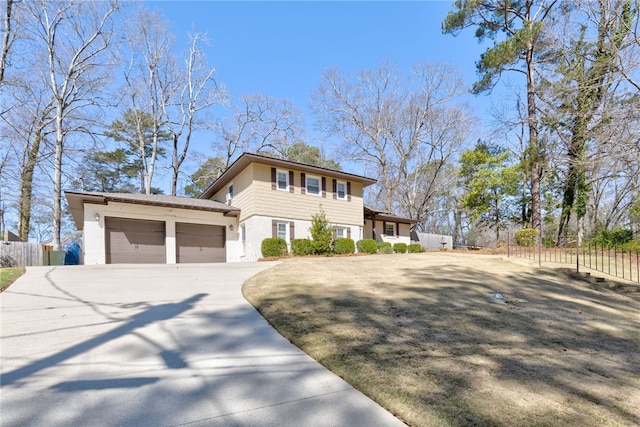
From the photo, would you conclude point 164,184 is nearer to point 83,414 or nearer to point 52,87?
point 52,87

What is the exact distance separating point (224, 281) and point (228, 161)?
2102 cm

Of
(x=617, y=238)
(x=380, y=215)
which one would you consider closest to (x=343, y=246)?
(x=380, y=215)

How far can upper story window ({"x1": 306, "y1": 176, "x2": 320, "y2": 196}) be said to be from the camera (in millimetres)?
16875

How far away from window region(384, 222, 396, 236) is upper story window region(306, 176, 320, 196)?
7.38 metres

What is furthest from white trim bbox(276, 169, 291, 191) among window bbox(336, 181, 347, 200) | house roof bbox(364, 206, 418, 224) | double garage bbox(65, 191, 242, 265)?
house roof bbox(364, 206, 418, 224)

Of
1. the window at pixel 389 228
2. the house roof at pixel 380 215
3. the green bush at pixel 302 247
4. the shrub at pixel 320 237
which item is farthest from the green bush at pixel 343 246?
the window at pixel 389 228

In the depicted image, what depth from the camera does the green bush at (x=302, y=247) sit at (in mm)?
14594

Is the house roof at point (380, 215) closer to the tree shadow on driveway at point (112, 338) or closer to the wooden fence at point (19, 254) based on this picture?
the tree shadow on driveway at point (112, 338)

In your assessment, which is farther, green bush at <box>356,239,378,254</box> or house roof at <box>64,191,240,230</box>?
green bush at <box>356,239,378,254</box>

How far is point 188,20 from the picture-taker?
21922 millimetres

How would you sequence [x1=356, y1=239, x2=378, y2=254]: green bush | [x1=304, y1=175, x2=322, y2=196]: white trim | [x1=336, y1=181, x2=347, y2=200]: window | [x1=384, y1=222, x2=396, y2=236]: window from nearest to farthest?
[x1=304, y1=175, x2=322, y2=196]: white trim
[x1=356, y1=239, x2=378, y2=254]: green bush
[x1=336, y1=181, x2=347, y2=200]: window
[x1=384, y1=222, x2=396, y2=236]: window

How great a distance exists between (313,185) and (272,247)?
434 cm

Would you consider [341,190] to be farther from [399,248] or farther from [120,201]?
[120,201]

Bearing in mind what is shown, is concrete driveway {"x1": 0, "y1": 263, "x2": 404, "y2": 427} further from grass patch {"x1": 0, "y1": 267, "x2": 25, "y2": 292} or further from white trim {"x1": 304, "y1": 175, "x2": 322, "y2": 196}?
white trim {"x1": 304, "y1": 175, "x2": 322, "y2": 196}
